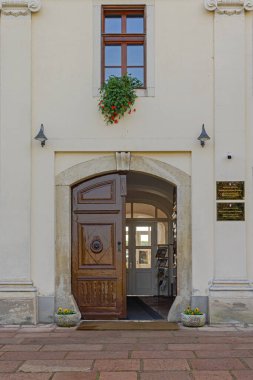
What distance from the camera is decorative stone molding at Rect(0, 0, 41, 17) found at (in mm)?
10539

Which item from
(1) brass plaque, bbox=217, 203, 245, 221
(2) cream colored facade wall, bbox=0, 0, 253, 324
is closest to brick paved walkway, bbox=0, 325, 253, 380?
(2) cream colored facade wall, bbox=0, 0, 253, 324

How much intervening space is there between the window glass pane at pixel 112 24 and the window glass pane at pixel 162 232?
577 cm

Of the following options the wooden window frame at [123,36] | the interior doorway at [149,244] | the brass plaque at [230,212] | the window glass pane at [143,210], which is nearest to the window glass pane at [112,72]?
the wooden window frame at [123,36]

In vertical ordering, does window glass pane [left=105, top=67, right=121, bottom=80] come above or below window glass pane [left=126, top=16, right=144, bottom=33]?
below

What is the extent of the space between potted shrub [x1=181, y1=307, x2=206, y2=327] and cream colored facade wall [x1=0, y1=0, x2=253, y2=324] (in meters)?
0.43

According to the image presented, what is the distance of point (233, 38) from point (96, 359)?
232 inches

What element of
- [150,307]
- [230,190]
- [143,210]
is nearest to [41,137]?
[230,190]

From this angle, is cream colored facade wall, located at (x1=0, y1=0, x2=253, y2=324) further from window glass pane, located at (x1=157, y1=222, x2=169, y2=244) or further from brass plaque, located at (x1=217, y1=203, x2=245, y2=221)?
window glass pane, located at (x1=157, y1=222, x2=169, y2=244)

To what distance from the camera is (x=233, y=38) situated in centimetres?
1054

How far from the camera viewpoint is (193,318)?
9.91 m

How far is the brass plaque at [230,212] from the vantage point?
10383mm

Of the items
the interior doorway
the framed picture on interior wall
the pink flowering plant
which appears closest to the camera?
the pink flowering plant

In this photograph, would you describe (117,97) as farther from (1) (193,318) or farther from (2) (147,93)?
(1) (193,318)

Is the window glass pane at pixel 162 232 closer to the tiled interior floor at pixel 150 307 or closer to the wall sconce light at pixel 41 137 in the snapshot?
the tiled interior floor at pixel 150 307
